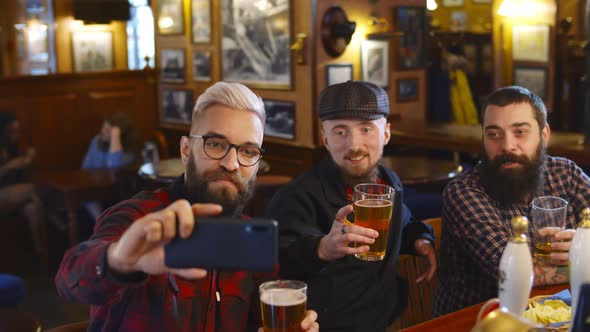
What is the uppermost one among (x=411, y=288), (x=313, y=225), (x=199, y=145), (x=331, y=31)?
(x=331, y=31)

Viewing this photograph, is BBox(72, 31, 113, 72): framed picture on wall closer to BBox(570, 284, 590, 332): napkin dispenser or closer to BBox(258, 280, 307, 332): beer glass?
BBox(258, 280, 307, 332): beer glass

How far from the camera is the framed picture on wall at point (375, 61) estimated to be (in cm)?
690

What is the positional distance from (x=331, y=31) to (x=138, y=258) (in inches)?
211

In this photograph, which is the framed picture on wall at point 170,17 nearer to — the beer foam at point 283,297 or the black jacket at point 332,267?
the black jacket at point 332,267

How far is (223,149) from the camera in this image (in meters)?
1.78

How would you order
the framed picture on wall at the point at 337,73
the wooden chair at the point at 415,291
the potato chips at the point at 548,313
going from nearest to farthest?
the potato chips at the point at 548,313
the wooden chair at the point at 415,291
the framed picture on wall at the point at 337,73

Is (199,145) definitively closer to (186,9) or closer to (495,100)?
(495,100)

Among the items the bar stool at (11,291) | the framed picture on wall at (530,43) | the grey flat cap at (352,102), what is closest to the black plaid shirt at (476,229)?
the grey flat cap at (352,102)

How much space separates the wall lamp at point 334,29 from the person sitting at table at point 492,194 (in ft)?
13.3

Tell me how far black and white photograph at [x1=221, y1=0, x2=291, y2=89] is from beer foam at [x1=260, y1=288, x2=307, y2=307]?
208 inches

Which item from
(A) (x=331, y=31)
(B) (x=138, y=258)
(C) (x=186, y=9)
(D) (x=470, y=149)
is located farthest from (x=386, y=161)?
(B) (x=138, y=258)

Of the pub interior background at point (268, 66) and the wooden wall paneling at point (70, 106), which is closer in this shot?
the pub interior background at point (268, 66)

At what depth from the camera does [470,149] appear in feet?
18.3

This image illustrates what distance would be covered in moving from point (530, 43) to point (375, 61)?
3.36m
